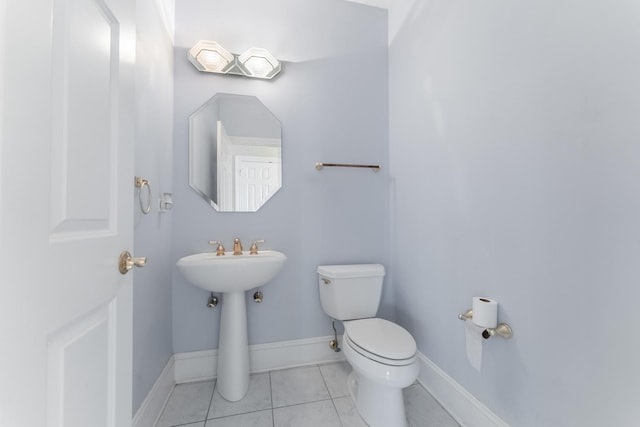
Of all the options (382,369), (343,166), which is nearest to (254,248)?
(343,166)

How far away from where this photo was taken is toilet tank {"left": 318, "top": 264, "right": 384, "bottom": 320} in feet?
5.17

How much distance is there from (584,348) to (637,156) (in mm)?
593

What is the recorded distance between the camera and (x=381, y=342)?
1.22 meters

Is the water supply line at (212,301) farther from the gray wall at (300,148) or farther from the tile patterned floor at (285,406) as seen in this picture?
the tile patterned floor at (285,406)

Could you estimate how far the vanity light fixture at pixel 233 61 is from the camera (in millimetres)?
1523

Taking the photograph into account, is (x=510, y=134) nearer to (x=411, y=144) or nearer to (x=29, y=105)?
(x=411, y=144)

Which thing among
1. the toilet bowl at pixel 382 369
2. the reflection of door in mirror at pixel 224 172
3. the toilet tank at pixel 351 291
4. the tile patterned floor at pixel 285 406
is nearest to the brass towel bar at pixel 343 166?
the reflection of door in mirror at pixel 224 172

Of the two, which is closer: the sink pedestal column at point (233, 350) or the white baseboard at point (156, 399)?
the white baseboard at point (156, 399)

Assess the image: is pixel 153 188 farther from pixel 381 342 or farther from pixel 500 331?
pixel 500 331

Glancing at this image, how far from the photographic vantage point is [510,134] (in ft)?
3.39

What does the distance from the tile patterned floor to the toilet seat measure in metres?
0.38

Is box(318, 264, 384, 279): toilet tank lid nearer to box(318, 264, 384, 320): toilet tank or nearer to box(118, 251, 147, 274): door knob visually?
box(318, 264, 384, 320): toilet tank

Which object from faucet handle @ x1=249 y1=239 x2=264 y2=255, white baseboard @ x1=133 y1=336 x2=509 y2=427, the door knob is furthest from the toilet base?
the door knob

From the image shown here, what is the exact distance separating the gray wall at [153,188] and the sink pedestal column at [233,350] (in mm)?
322
